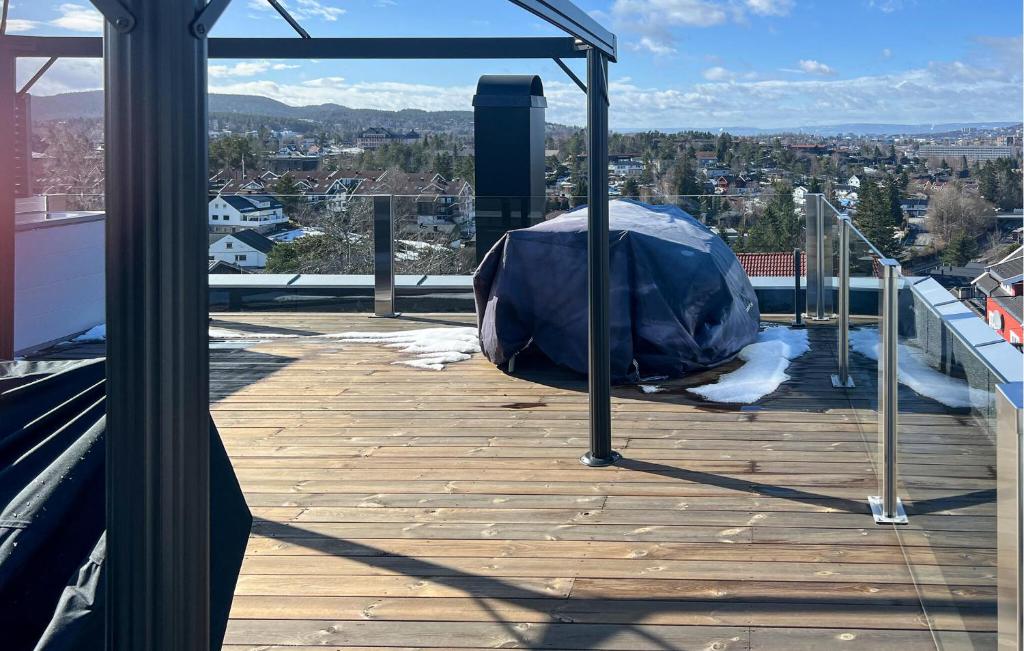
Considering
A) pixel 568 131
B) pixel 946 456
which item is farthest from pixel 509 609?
pixel 568 131

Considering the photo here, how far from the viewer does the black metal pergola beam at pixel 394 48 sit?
4.70 metres

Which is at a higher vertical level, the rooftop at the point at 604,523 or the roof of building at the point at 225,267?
the roof of building at the point at 225,267

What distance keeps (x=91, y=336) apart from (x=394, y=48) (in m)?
3.88

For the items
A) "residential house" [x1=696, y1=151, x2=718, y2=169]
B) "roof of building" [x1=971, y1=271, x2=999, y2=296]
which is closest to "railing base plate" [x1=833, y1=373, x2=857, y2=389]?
"roof of building" [x1=971, y1=271, x2=999, y2=296]

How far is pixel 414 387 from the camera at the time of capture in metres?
6.02

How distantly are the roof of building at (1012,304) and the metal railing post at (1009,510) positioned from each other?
7.13 feet

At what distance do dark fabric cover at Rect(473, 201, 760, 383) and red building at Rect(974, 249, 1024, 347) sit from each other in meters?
1.59

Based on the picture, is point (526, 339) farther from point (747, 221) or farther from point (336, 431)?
point (747, 221)

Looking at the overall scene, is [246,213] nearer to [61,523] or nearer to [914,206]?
[914,206]

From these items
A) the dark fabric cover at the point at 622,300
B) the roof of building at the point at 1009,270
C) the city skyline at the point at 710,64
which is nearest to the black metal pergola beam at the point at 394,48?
the city skyline at the point at 710,64

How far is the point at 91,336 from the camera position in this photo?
7629 millimetres

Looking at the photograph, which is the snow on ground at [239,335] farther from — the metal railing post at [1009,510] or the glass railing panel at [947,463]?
the metal railing post at [1009,510]

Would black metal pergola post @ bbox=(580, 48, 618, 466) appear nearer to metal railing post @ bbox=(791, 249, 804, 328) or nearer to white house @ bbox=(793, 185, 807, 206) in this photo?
metal railing post @ bbox=(791, 249, 804, 328)

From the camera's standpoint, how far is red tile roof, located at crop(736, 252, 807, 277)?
8.09m
